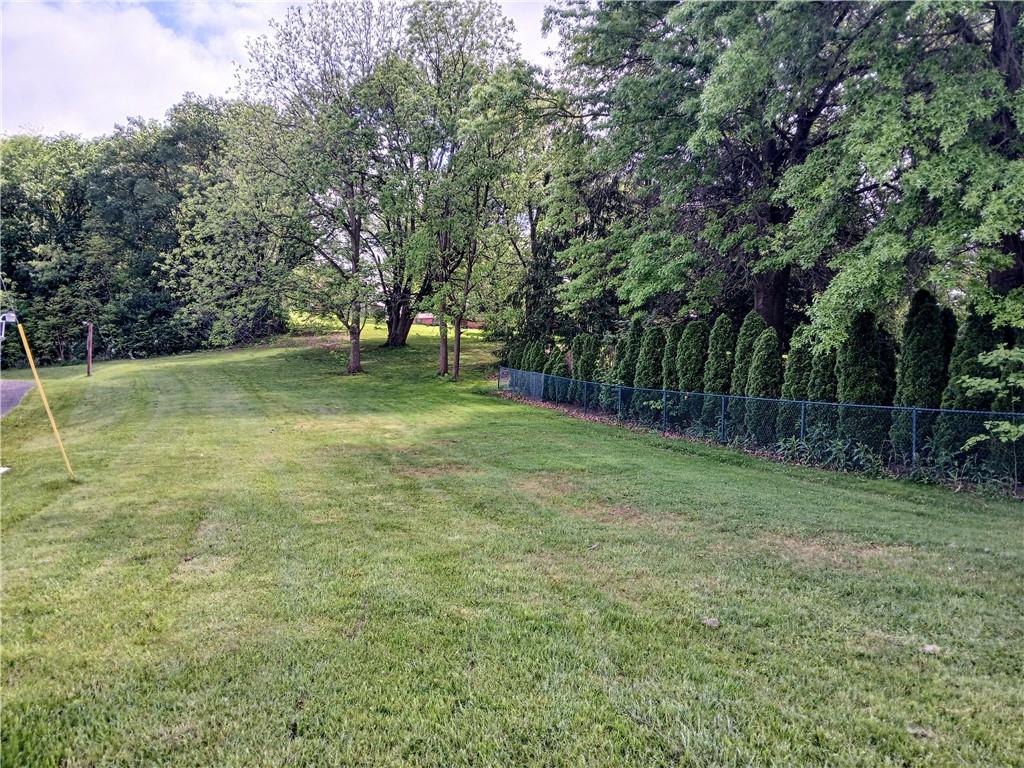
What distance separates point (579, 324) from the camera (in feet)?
63.8

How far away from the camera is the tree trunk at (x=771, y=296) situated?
1257 cm

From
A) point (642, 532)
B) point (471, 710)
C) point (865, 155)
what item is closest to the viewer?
point (471, 710)

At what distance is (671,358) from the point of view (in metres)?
13.4

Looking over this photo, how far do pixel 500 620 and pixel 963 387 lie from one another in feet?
27.3

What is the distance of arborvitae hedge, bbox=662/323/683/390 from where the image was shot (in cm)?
1334

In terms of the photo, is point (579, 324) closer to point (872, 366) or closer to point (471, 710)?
point (872, 366)

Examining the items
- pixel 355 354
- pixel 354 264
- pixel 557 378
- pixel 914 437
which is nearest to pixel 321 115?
pixel 354 264

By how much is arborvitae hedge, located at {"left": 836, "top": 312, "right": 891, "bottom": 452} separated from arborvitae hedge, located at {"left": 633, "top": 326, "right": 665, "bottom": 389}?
15.9 ft

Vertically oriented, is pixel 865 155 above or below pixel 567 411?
above

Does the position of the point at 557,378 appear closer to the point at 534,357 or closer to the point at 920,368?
the point at 534,357

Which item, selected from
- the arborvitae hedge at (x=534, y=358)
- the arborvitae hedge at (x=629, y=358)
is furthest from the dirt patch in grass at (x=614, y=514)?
the arborvitae hedge at (x=534, y=358)

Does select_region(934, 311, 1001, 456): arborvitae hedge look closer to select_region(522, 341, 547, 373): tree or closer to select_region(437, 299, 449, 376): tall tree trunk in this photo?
select_region(522, 341, 547, 373): tree

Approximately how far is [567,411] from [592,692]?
13496 mm

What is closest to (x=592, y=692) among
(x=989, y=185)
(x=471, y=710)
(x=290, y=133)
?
(x=471, y=710)
